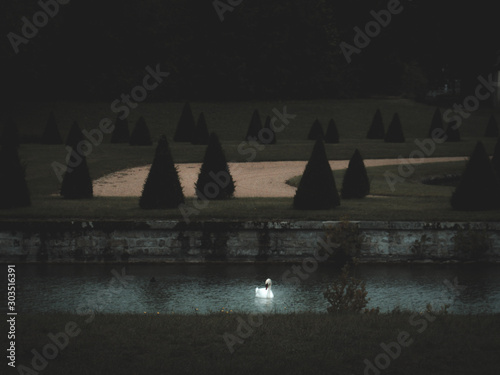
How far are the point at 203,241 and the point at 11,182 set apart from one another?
5048 mm

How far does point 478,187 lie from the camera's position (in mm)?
17125

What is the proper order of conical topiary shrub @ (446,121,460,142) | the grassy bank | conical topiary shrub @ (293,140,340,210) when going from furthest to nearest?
conical topiary shrub @ (446,121,460,142) → conical topiary shrub @ (293,140,340,210) → the grassy bank

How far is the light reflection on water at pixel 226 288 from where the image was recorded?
1171cm

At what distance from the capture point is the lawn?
16.4 meters

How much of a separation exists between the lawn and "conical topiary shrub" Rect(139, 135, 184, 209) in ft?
1.29

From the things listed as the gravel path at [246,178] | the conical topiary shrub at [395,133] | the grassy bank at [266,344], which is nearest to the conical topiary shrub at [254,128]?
the gravel path at [246,178]

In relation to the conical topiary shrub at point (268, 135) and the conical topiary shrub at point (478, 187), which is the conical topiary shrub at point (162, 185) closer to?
the conical topiary shrub at point (478, 187)

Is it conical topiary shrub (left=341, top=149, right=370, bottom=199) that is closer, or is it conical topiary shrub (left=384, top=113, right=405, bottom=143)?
conical topiary shrub (left=341, top=149, right=370, bottom=199)

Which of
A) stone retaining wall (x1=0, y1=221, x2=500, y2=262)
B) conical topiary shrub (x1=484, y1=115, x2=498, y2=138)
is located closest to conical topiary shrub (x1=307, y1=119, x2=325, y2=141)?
conical topiary shrub (x1=484, y1=115, x2=498, y2=138)

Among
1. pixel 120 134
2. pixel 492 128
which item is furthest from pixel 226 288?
pixel 492 128

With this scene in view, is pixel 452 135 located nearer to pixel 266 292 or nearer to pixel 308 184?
pixel 308 184

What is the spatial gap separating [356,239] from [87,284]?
16.9ft

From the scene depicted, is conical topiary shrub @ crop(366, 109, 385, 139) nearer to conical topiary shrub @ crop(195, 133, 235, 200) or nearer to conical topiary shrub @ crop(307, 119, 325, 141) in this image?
conical topiary shrub @ crop(307, 119, 325, 141)

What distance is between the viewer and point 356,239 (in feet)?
49.2
